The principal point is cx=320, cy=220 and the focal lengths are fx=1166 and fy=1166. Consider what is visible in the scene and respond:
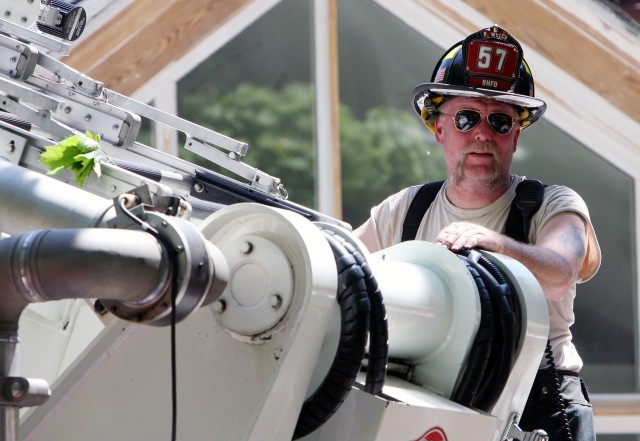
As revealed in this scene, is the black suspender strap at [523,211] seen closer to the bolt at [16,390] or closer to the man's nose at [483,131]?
the man's nose at [483,131]

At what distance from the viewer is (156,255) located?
1634mm

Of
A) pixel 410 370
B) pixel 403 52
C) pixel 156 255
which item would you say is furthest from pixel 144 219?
pixel 403 52

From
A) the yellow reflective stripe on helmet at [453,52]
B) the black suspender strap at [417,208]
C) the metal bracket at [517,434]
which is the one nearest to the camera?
the metal bracket at [517,434]

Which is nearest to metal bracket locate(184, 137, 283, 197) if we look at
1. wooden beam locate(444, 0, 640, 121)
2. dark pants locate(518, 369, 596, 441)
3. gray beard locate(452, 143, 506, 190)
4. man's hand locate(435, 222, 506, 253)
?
gray beard locate(452, 143, 506, 190)

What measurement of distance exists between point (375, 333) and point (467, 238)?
1.98 ft

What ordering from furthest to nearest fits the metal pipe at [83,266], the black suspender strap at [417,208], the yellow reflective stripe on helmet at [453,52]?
the black suspender strap at [417,208] → the yellow reflective stripe on helmet at [453,52] → the metal pipe at [83,266]

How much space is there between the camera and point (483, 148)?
373 centimetres

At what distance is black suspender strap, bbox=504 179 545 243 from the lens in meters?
3.49

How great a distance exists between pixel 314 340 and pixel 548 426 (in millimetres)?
1570

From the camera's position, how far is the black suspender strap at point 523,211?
349cm

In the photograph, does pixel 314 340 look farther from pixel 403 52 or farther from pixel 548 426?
pixel 403 52

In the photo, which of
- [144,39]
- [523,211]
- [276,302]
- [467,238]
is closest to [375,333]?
[276,302]

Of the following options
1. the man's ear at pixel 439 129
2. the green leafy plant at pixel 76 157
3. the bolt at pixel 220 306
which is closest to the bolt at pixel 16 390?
the bolt at pixel 220 306

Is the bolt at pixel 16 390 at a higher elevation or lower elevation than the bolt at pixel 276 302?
lower
